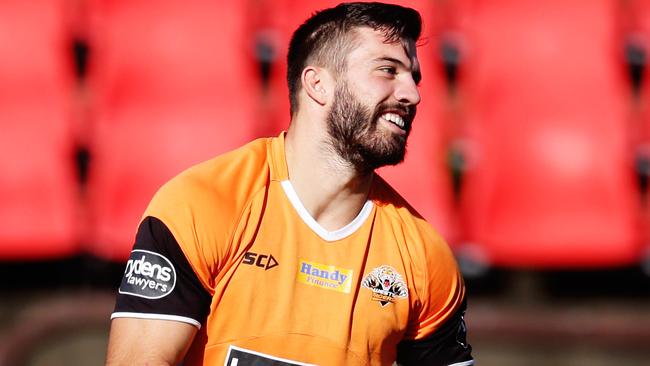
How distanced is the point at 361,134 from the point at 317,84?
26 cm

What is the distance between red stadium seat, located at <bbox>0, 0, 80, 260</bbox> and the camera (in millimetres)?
6457

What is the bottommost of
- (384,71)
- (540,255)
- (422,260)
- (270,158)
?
(540,255)

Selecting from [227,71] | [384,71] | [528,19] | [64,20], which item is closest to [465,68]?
[528,19]

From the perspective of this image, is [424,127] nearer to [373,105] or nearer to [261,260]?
[373,105]

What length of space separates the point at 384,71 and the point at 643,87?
369 centimetres

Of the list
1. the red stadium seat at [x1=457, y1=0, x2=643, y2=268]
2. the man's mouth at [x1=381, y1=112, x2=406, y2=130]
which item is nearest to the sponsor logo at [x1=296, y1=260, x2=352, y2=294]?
the man's mouth at [x1=381, y1=112, x2=406, y2=130]

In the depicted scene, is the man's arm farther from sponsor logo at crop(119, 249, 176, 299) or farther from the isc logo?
the isc logo

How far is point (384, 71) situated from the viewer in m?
3.56

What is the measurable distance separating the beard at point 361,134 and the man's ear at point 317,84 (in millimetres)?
42

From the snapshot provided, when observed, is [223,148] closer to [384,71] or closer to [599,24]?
[599,24]

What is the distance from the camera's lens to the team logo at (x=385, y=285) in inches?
138

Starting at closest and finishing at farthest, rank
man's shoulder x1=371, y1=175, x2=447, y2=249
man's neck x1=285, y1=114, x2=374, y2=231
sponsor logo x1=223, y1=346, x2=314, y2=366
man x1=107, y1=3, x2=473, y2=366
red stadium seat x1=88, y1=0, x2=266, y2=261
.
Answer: man x1=107, y1=3, x2=473, y2=366
sponsor logo x1=223, y1=346, x2=314, y2=366
man's neck x1=285, y1=114, x2=374, y2=231
man's shoulder x1=371, y1=175, x2=447, y2=249
red stadium seat x1=88, y1=0, x2=266, y2=261

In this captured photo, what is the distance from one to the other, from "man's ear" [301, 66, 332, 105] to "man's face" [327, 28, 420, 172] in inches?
1.7

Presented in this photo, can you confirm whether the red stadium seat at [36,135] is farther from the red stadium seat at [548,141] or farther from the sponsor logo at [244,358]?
the sponsor logo at [244,358]
